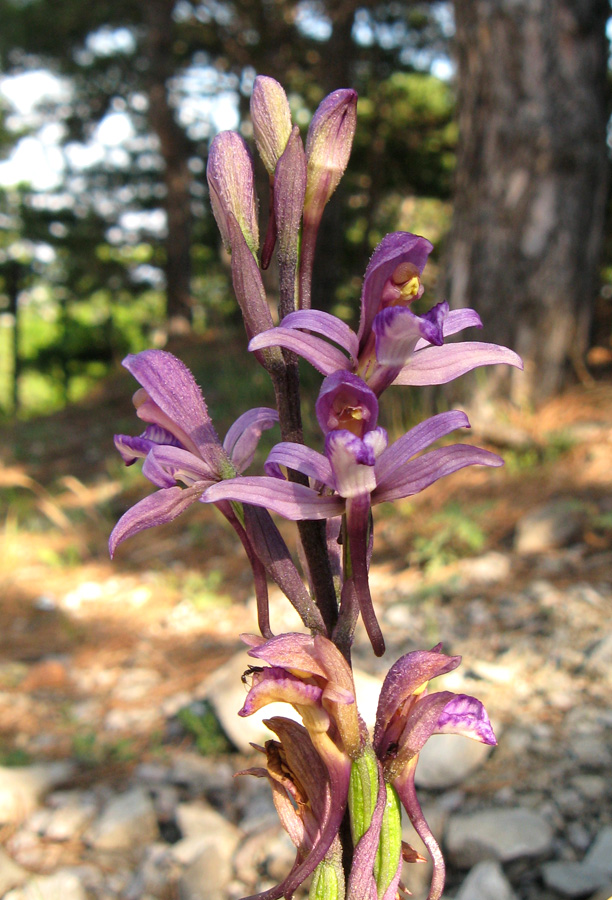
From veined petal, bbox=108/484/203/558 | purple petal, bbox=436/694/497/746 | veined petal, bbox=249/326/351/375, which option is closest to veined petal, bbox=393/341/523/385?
veined petal, bbox=249/326/351/375

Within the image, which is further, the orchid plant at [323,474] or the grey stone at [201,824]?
the grey stone at [201,824]

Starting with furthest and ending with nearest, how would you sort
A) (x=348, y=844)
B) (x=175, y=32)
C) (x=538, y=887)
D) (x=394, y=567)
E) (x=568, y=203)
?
(x=175, y=32) → (x=568, y=203) → (x=394, y=567) → (x=538, y=887) → (x=348, y=844)

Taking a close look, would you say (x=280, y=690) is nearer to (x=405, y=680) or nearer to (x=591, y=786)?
(x=405, y=680)

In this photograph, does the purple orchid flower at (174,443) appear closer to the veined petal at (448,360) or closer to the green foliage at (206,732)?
the veined petal at (448,360)

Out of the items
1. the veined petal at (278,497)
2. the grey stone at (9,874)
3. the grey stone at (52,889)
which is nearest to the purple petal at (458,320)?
the veined petal at (278,497)

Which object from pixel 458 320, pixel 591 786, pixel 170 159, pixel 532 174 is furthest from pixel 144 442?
pixel 170 159

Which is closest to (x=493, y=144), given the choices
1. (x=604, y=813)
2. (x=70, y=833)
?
(x=604, y=813)

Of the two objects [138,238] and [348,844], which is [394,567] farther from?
[138,238]
